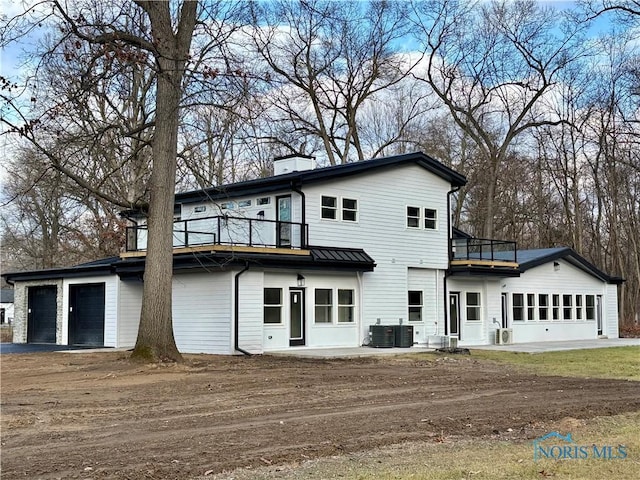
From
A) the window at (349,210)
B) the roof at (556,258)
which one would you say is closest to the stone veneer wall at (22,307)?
the window at (349,210)

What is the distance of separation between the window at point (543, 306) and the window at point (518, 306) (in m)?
1.21

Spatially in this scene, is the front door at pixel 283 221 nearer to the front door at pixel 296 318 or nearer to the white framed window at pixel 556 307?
the front door at pixel 296 318

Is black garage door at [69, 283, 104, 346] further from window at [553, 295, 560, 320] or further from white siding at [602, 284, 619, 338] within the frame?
white siding at [602, 284, 619, 338]

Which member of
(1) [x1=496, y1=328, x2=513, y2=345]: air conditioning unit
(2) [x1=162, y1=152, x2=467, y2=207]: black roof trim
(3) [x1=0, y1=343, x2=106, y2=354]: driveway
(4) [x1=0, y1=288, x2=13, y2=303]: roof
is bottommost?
(3) [x1=0, y1=343, x2=106, y2=354]: driveway

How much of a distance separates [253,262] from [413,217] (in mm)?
8445

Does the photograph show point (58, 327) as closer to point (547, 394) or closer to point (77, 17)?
point (77, 17)

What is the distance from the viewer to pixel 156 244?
61.4 feet

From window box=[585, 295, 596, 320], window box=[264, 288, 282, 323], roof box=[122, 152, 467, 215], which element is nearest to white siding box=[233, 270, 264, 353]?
window box=[264, 288, 282, 323]

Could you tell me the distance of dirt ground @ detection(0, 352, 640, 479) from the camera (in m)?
8.47

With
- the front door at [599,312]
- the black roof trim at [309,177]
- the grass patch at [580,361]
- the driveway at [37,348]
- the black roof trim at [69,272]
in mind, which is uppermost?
the black roof trim at [309,177]

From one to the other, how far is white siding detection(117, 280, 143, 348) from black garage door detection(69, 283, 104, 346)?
1019mm

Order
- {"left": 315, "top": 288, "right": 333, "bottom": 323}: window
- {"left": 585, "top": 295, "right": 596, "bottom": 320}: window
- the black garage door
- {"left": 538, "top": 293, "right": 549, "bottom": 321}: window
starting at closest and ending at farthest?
{"left": 315, "top": 288, "right": 333, "bottom": 323}: window < the black garage door < {"left": 538, "top": 293, "right": 549, "bottom": 321}: window < {"left": 585, "top": 295, "right": 596, "bottom": 320}: window

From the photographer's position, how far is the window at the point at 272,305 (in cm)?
2353

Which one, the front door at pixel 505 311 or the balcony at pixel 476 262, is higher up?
the balcony at pixel 476 262
